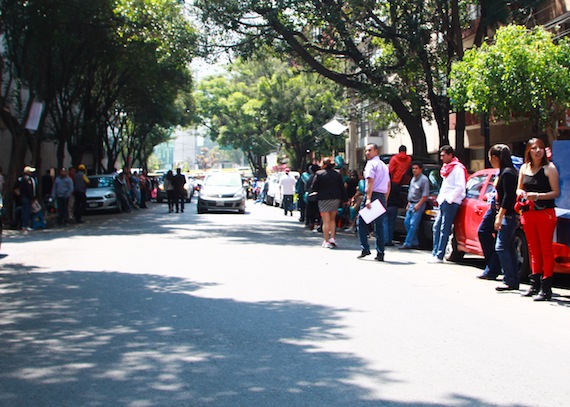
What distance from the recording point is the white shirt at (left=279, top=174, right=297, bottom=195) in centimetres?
2816

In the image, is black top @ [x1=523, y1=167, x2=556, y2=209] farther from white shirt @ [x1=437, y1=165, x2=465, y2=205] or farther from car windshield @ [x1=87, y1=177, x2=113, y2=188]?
car windshield @ [x1=87, y1=177, x2=113, y2=188]

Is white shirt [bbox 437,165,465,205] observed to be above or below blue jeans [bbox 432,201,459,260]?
above

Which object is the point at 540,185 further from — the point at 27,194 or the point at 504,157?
Answer: the point at 27,194

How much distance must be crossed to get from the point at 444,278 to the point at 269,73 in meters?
44.8

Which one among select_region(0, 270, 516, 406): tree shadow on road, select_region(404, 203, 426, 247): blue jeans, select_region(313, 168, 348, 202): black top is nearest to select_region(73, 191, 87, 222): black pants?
select_region(313, 168, 348, 202): black top

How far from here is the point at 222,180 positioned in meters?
31.0

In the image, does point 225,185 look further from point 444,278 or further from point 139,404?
point 139,404

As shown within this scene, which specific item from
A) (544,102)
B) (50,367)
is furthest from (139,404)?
(544,102)

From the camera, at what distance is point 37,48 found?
24562 mm

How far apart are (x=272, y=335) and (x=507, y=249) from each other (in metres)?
4.18

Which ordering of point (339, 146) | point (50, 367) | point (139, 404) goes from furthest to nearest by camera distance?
point (339, 146) → point (50, 367) → point (139, 404)

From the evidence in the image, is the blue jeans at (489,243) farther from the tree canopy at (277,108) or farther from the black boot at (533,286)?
the tree canopy at (277,108)

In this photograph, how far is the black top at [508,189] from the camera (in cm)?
989

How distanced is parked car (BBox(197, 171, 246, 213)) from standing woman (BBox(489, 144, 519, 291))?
20.5 meters
